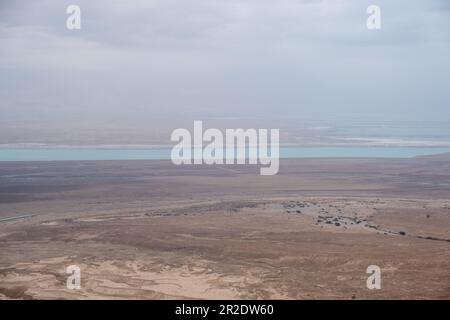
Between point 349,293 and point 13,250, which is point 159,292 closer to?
point 349,293

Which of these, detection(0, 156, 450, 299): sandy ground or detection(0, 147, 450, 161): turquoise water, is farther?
detection(0, 147, 450, 161): turquoise water

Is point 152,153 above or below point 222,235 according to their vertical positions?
above

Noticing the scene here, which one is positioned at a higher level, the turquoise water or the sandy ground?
the turquoise water

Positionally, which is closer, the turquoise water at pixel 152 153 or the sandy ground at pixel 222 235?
the sandy ground at pixel 222 235

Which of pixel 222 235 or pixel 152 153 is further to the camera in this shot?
pixel 152 153
